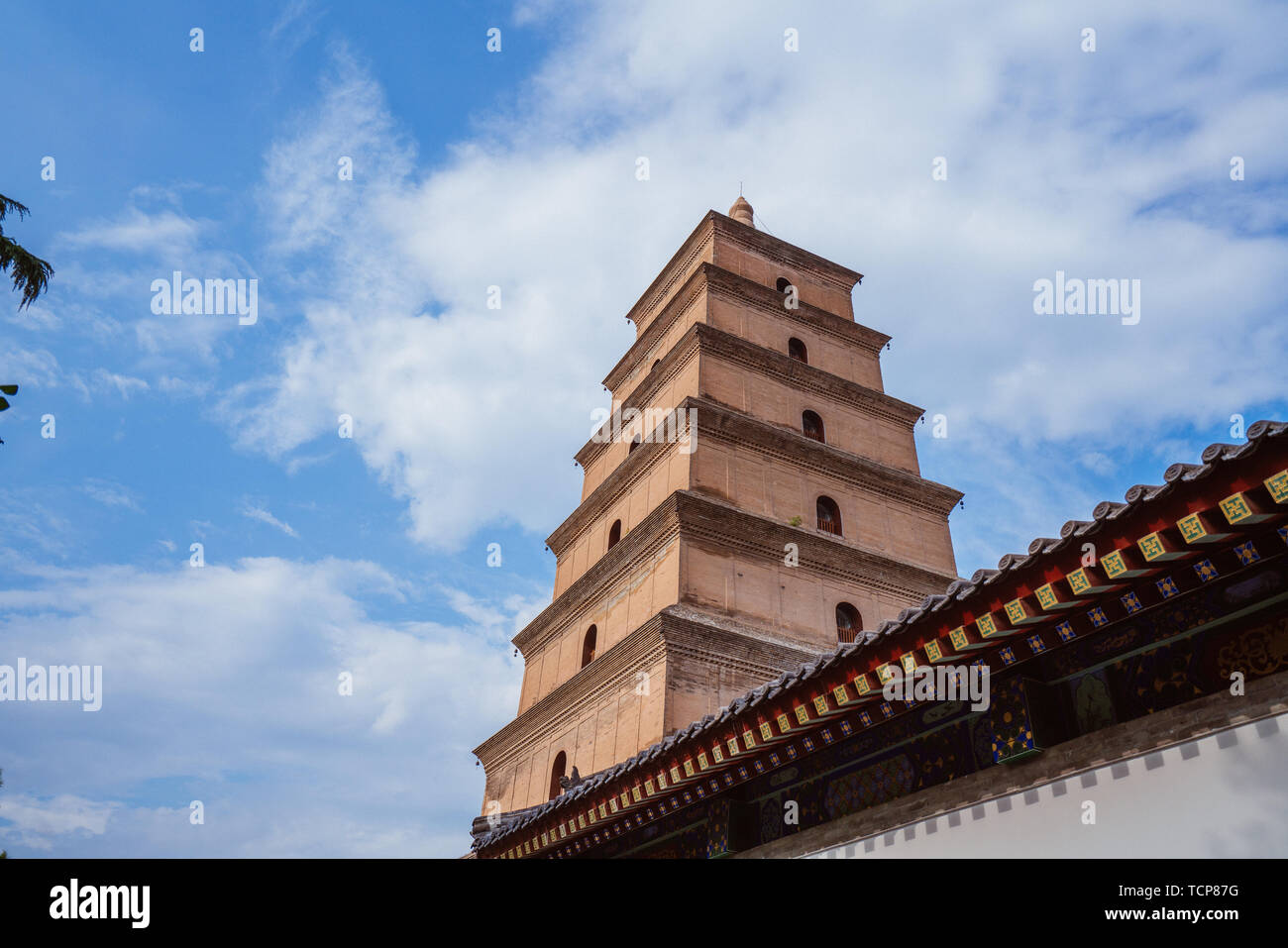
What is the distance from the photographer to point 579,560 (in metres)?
18.4

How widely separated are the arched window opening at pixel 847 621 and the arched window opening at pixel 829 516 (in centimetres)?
155

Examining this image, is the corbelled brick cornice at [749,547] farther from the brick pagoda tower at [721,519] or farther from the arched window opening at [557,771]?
the arched window opening at [557,771]

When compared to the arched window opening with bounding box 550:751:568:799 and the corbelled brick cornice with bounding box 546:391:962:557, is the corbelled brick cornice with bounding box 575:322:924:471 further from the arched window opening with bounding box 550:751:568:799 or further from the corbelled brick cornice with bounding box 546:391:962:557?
the arched window opening with bounding box 550:751:568:799

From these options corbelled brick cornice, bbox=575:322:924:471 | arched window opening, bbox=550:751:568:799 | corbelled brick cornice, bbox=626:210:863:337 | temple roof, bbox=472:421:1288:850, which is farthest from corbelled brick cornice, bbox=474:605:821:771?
corbelled brick cornice, bbox=626:210:863:337

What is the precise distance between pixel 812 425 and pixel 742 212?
23.9ft

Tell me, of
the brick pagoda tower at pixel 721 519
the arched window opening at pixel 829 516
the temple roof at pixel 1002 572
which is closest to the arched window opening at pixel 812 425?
the brick pagoda tower at pixel 721 519

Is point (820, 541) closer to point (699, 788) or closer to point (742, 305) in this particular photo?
point (742, 305)

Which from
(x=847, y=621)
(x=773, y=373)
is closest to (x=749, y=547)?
(x=847, y=621)

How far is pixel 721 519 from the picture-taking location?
48.8 ft
